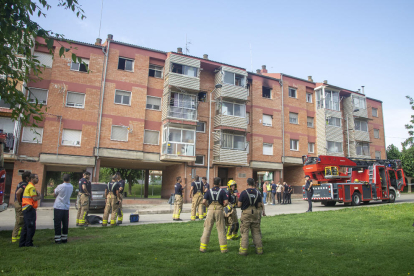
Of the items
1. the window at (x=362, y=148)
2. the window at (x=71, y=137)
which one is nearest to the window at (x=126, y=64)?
the window at (x=71, y=137)

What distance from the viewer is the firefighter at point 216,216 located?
738cm

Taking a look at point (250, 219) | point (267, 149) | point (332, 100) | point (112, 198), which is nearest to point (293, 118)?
point (267, 149)

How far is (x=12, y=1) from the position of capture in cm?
641

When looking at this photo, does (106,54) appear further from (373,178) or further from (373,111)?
(373,111)

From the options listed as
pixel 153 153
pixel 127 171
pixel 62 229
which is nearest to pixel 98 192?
pixel 153 153

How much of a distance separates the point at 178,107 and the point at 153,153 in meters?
4.43

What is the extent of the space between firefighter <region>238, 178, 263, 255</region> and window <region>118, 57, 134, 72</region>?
841 inches

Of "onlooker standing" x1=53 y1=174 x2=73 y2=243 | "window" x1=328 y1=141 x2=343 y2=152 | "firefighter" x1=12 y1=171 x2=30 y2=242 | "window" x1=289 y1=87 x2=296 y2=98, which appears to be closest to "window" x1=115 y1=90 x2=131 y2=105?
"window" x1=289 y1=87 x2=296 y2=98

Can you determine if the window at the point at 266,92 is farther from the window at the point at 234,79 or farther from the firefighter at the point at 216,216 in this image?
the firefighter at the point at 216,216

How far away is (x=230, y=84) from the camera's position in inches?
1168

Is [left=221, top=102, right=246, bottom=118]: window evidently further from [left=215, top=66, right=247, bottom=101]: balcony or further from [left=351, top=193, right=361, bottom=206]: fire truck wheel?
[left=351, top=193, right=361, bottom=206]: fire truck wheel

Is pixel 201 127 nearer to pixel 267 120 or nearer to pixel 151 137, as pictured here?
pixel 151 137

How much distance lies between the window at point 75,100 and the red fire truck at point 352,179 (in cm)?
1747

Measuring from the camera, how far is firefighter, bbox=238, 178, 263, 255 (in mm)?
7238
